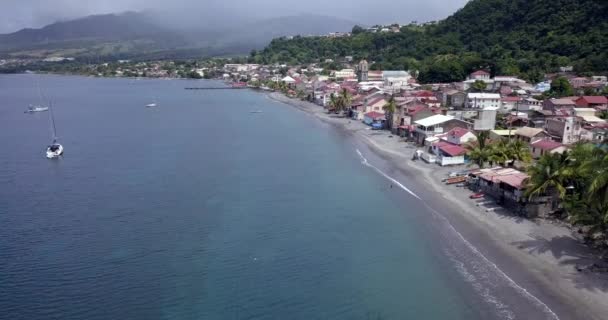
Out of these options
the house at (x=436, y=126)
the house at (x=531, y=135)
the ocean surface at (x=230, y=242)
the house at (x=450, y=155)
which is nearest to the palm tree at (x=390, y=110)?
the house at (x=436, y=126)

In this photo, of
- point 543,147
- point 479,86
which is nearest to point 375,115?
point 479,86

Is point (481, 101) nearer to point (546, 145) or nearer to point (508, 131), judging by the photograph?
point (508, 131)

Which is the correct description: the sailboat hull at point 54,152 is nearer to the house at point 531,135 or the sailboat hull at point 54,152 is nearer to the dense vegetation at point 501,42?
the house at point 531,135

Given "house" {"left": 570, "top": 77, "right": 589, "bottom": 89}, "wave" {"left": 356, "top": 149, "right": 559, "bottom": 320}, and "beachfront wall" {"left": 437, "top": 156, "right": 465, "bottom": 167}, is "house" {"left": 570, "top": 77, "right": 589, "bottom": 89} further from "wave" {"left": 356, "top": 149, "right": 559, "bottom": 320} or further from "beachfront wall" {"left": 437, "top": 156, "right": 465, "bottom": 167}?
"wave" {"left": 356, "top": 149, "right": 559, "bottom": 320}

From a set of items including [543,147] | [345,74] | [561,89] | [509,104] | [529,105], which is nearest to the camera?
[543,147]

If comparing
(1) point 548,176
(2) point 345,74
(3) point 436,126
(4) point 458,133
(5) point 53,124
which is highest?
(1) point 548,176

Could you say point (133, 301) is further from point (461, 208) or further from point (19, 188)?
point (19, 188)
